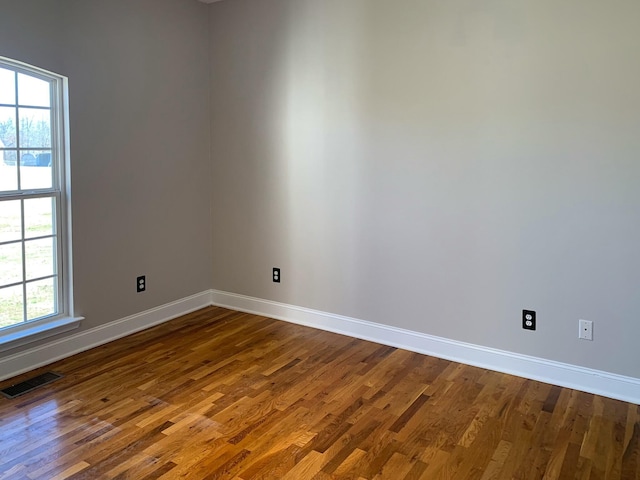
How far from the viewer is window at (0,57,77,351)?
10.9 feet

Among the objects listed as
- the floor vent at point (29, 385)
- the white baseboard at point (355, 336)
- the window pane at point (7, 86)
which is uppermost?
the window pane at point (7, 86)

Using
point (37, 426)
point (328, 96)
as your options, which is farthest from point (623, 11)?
point (37, 426)

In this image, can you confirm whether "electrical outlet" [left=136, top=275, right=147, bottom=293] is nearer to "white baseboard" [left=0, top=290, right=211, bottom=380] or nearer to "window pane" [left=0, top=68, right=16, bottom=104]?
"white baseboard" [left=0, top=290, right=211, bottom=380]

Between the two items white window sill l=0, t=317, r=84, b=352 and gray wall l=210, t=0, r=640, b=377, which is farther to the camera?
white window sill l=0, t=317, r=84, b=352

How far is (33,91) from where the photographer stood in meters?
3.41

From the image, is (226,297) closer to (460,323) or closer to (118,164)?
(118,164)

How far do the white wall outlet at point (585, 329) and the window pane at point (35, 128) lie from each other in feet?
11.2

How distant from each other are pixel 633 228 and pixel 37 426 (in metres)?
3.26

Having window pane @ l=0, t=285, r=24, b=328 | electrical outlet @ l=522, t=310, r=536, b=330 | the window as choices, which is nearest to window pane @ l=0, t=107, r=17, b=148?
the window

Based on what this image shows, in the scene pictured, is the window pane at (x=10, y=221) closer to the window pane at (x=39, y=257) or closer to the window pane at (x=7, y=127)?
the window pane at (x=39, y=257)

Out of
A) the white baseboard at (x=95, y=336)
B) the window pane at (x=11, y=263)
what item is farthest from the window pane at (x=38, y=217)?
the white baseboard at (x=95, y=336)

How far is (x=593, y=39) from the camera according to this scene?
9.92ft

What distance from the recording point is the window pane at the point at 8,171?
10.8 feet

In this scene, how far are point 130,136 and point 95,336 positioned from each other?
142 centimetres
